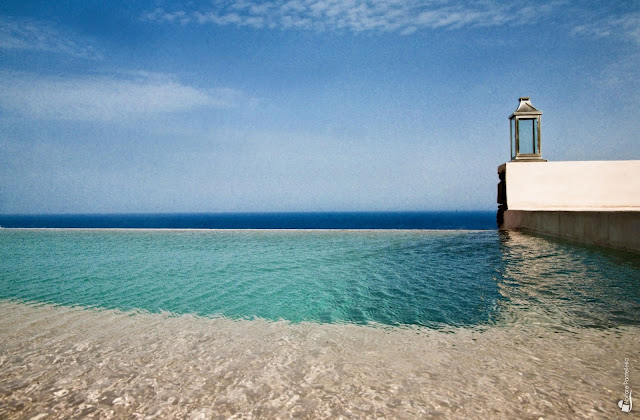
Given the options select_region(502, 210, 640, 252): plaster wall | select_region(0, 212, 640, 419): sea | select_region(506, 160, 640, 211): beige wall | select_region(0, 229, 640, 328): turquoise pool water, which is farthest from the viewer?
select_region(506, 160, 640, 211): beige wall

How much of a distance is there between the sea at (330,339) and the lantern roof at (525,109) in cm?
545

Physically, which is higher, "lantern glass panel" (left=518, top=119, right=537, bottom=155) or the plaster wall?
"lantern glass panel" (left=518, top=119, right=537, bottom=155)

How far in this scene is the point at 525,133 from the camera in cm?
1026

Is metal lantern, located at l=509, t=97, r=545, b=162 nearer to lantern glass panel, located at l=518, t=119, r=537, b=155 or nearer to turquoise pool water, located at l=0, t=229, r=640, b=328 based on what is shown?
lantern glass panel, located at l=518, t=119, r=537, b=155

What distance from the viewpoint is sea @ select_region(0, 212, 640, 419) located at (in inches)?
72.9

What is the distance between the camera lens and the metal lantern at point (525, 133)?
1011 cm

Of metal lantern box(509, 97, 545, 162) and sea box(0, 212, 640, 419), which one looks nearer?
sea box(0, 212, 640, 419)

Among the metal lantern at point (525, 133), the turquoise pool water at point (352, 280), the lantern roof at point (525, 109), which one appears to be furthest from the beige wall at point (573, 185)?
the turquoise pool water at point (352, 280)

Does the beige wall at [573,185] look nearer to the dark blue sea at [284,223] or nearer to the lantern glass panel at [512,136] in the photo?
the lantern glass panel at [512,136]

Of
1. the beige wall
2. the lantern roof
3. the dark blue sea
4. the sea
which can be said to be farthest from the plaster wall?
the dark blue sea

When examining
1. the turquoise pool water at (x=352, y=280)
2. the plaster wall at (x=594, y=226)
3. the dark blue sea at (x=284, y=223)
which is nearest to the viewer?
the turquoise pool water at (x=352, y=280)

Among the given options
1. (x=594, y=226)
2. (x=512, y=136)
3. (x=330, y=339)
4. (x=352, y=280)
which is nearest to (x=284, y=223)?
(x=512, y=136)

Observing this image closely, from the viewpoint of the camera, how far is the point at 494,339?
2.59m

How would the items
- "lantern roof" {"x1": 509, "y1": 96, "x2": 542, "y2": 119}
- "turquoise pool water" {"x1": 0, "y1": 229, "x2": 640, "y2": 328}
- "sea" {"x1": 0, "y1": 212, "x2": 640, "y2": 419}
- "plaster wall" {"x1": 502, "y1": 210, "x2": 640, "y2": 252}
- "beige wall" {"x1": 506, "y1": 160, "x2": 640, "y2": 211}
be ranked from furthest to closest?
1. "lantern roof" {"x1": 509, "y1": 96, "x2": 542, "y2": 119}
2. "beige wall" {"x1": 506, "y1": 160, "x2": 640, "y2": 211}
3. "plaster wall" {"x1": 502, "y1": 210, "x2": 640, "y2": 252}
4. "turquoise pool water" {"x1": 0, "y1": 229, "x2": 640, "y2": 328}
5. "sea" {"x1": 0, "y1": 212, "x2": 640, "y2": 419}
